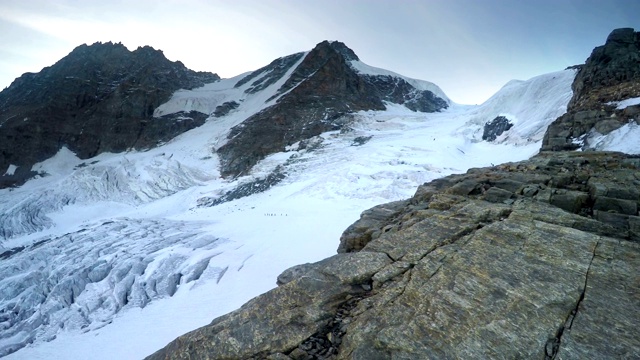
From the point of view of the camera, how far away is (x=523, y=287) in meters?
4.95

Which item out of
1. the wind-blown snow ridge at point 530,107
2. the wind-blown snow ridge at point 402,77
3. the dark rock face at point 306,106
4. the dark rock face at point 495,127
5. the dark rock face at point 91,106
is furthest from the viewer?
the wind-blown snow ridge at point 402,77

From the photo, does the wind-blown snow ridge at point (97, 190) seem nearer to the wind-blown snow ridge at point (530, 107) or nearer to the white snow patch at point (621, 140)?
the wind-blown snow ridge at point (530, 107)

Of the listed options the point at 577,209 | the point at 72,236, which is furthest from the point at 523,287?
the point at 72,236

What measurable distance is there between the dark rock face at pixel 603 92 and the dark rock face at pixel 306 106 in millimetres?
27207

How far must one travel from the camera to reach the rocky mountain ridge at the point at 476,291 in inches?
169

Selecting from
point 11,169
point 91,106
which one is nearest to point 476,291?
point 11,169

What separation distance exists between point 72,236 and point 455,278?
2640 centimetres

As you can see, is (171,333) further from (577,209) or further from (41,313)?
Result: (577,209)

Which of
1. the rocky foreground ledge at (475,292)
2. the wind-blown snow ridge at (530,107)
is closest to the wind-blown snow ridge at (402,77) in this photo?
the wind-blown snow ridge at (530,107)

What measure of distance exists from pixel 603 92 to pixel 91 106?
8307 centimetres

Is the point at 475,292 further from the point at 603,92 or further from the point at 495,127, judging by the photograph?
the point at 495,127

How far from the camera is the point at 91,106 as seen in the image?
6341 cm

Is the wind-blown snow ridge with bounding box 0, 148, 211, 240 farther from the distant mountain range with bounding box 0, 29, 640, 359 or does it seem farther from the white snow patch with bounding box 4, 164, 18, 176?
the white snow patch with bounding box 4, 164, 18, 176

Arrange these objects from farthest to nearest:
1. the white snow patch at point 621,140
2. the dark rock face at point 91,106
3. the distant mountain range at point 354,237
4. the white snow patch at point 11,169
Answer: the dark rock face at point 91,106 < the white snow patch at point 11,169 < the white snow patch at point 621,140 < the distant mountain range at point 354,237
